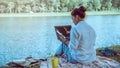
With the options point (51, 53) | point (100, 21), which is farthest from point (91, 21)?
point (51, 53)

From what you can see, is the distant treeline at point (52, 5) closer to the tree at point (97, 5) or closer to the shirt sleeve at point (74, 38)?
the tree at point (97, 5)

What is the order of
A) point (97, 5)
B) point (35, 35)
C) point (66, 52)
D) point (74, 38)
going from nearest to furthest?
point (74, 38)
point (66, 52)
point (35, 35)
point (97, 5)

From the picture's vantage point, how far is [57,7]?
5062 millimetres

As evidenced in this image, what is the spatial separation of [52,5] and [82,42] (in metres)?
2.37

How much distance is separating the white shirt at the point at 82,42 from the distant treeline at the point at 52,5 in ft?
7.14

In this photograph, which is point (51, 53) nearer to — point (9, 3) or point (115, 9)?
point (9, 3)

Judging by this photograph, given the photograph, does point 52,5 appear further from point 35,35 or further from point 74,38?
point 74,38

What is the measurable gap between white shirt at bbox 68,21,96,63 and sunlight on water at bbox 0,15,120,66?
196 centimetres

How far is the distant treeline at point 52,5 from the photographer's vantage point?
4.81 m

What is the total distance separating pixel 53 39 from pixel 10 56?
0.86 m

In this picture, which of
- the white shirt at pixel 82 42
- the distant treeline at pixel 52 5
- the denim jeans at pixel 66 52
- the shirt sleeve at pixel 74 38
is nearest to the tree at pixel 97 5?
the distant treeline at pixel 52 5

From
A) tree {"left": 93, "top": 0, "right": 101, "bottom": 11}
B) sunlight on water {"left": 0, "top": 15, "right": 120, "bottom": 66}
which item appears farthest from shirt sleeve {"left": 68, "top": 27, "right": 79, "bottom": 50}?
tree {"left": 93, "top": 0, "right": 101, "bottom": 11}

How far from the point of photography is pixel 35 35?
16.4 feet

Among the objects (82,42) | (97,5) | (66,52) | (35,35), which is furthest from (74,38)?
(97,5)
